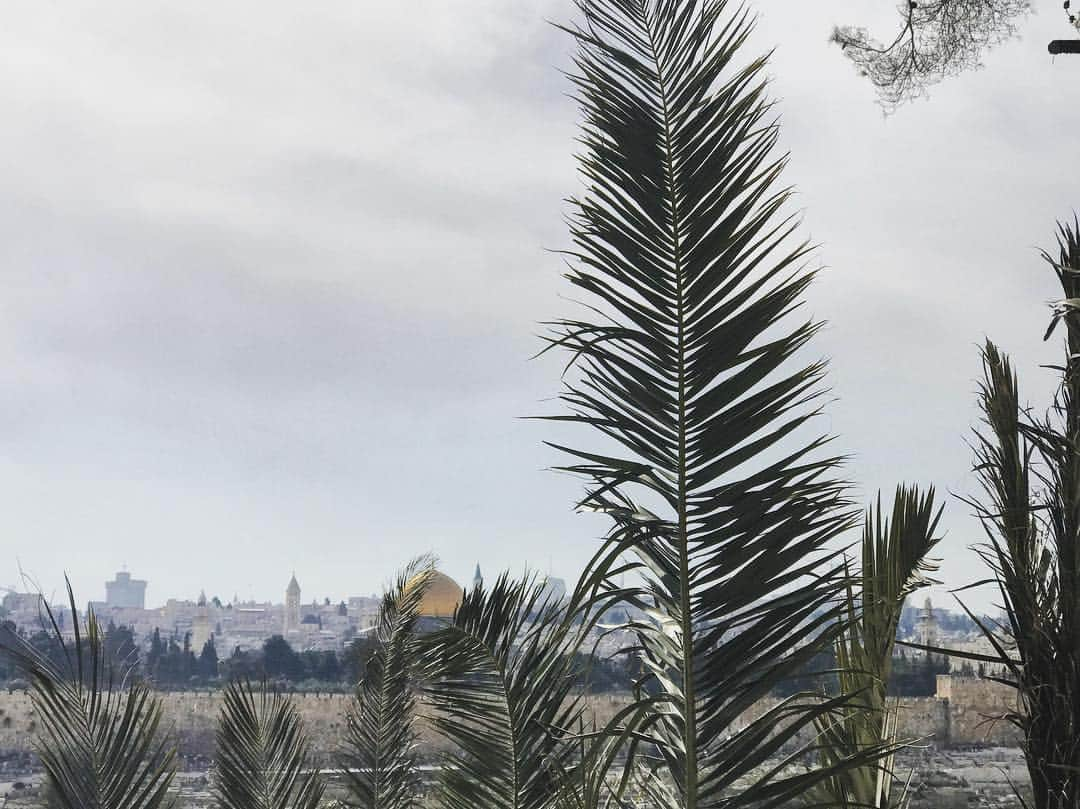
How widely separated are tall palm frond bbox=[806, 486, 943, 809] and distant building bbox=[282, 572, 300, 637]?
84.8 m

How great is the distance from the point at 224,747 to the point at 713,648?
1.82m

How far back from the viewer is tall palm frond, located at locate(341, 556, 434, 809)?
3.98 metres

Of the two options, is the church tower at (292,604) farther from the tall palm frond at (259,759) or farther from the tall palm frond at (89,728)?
the tall palm frond at (89,728)

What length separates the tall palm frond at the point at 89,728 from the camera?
1.49 metres

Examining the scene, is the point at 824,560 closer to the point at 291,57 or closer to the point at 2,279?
the point at 291,57

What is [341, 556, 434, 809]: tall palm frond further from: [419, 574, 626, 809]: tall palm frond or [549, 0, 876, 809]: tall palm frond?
[549, 0, 876, 809]: tall palm frond

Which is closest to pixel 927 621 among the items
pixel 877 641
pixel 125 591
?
pixel 877 641

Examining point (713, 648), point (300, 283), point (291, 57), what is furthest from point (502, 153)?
point (300, 283)

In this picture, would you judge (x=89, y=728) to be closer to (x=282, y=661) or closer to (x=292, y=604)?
(x=282, y=661)

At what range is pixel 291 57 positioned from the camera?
466 cm

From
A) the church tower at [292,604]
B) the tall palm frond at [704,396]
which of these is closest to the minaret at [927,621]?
the tall palm frond at [704,396]

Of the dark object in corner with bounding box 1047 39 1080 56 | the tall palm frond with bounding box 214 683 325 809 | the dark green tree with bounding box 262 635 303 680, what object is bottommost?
the tall palm frond with bounding box 214 683 325 809

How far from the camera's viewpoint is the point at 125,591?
122000 mm

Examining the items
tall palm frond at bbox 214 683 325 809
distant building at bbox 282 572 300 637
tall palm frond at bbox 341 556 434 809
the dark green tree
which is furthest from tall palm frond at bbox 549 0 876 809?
distant building at bbox 282 572 300 637
